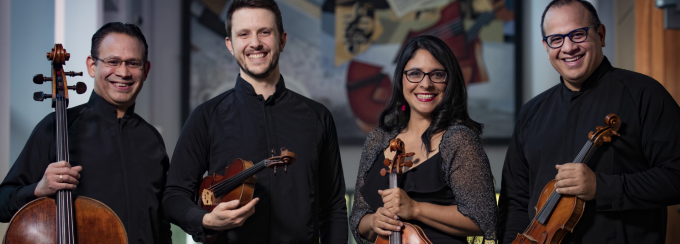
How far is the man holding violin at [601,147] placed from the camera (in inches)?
62.7

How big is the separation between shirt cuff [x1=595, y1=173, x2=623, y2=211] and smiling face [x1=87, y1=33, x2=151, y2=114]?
1537 millimetres

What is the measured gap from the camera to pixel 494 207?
175 centimetres

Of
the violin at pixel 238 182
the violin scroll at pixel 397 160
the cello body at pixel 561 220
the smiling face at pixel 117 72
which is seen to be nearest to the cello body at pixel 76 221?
the violin at pixel 238 182

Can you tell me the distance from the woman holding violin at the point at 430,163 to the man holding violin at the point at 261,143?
181 millimetres

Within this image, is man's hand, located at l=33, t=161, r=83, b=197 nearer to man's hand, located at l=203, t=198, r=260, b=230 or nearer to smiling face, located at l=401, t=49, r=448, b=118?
man's hand, located at l=203, t=198, r=260, b=230

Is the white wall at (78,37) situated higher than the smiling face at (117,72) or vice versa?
the white wall at (78,37)

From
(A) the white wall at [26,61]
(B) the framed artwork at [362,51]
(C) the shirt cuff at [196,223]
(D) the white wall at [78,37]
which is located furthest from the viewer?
(B) the framed artwork at [362,51]

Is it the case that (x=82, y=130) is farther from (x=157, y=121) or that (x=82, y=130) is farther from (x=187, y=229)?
(x=157, y=121)

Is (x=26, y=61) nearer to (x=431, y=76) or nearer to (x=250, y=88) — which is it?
(x=250, y=88)

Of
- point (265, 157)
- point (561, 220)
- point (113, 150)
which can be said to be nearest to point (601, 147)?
point (561, 220)

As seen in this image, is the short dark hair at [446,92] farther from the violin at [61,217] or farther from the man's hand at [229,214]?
the violin at [61,217]

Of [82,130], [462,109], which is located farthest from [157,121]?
[462,109]

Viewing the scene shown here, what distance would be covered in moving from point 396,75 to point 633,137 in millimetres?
794

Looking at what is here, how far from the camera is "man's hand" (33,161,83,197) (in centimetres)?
159
